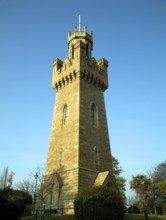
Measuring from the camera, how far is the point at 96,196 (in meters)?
19.9

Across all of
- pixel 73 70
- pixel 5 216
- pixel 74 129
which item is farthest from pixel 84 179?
pixel 73 70

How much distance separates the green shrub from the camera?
1944cm

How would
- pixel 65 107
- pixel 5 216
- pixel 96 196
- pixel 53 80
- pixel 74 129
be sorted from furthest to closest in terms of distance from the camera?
pixel 53 80
pixel 65 107
pixel 74 129
pixel 5 216
pixel 96 196

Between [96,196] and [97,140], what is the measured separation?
9686 millimetres

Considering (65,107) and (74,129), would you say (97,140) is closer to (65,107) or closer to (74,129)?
(74,129)

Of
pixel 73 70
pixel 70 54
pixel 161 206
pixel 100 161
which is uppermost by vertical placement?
pixel 70 54

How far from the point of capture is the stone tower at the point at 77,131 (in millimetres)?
24688

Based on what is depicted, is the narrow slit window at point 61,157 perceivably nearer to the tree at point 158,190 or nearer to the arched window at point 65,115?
the arched window at point 65,115

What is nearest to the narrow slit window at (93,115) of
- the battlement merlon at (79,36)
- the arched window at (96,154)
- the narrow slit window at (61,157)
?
the arched window at (96,154)

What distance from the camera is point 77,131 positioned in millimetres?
26625

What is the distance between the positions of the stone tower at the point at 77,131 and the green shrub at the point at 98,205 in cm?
263

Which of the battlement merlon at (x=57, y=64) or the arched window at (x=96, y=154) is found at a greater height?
the battlement merlon at (x=57, y=64)

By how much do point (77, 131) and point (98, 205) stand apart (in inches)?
364

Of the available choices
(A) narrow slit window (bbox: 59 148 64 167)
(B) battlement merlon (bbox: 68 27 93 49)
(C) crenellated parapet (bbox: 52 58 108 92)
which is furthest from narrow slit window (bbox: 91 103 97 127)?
(B) battlement merlon (bbox: 68 27 93 49)
